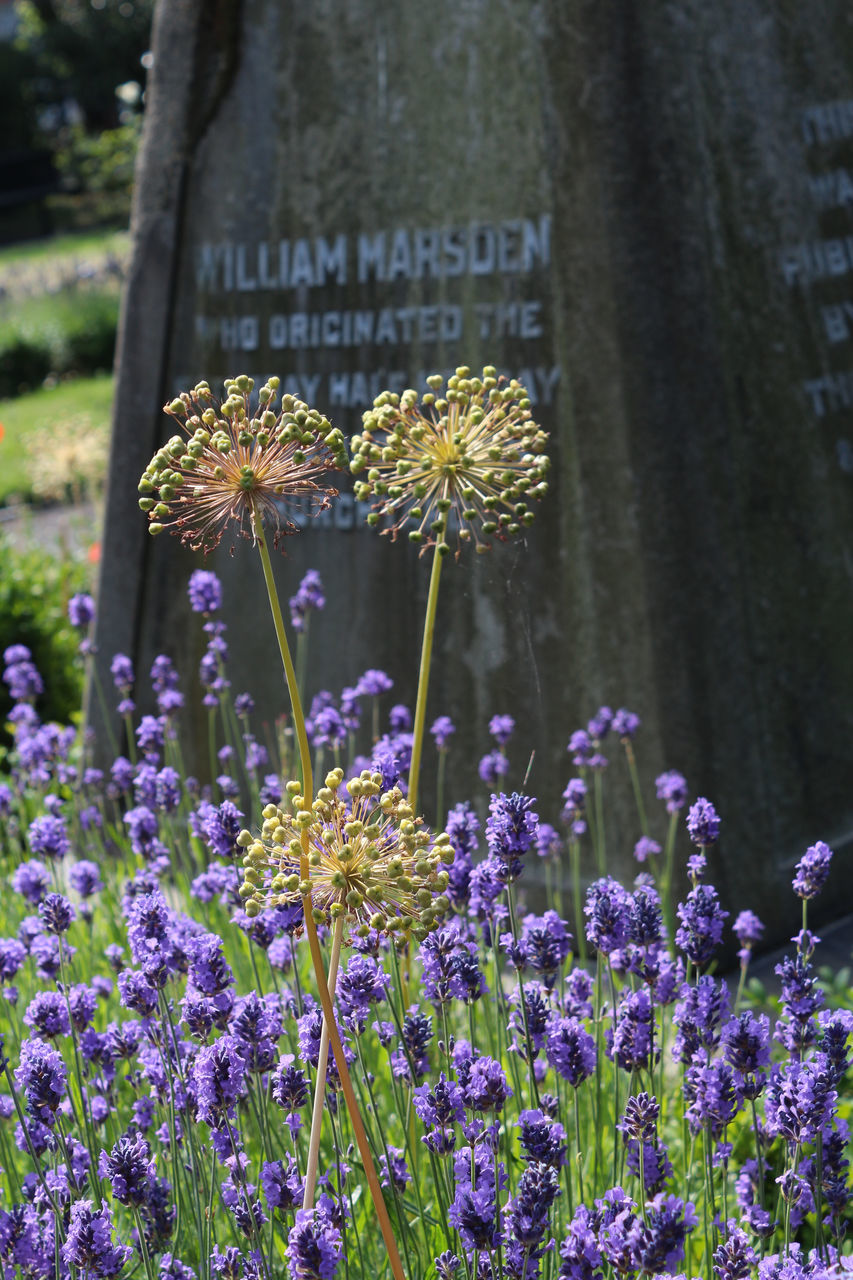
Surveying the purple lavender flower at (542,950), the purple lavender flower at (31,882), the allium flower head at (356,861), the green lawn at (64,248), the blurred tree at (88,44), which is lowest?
the purple lavender flower at (542,950)

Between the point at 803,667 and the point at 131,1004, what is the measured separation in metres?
2.45

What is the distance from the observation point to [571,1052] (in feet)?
5.72

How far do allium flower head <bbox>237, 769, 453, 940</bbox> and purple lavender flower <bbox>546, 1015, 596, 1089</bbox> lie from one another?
1.15 ft

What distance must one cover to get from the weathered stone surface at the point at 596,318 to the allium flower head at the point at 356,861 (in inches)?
84.8

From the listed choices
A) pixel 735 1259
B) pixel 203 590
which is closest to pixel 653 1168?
pixel 735 1259

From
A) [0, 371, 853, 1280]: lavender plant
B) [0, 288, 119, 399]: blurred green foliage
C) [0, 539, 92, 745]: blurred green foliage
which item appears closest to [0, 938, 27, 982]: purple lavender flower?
[0, 371, 853, 1280]: lavender plant

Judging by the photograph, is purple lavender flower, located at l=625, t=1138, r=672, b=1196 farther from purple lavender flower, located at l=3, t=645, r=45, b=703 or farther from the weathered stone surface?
purple lavender flower, located at l=3, t=645, r=45, b=703

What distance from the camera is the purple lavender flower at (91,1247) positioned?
154 centimetres

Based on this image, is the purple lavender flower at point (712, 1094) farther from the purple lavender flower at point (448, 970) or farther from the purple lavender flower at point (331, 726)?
the purple lavender flower at point (331, 726)

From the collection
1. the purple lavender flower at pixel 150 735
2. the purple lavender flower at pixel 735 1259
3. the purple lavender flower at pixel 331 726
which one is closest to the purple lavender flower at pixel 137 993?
the purple lavender flower at pixel 735 1259

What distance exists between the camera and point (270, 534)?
3816mm

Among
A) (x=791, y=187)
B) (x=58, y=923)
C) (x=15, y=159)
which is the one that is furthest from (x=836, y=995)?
(x=15, y=159)

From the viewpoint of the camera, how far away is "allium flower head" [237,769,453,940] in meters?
1.42

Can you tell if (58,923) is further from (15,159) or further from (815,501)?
(15,159)
